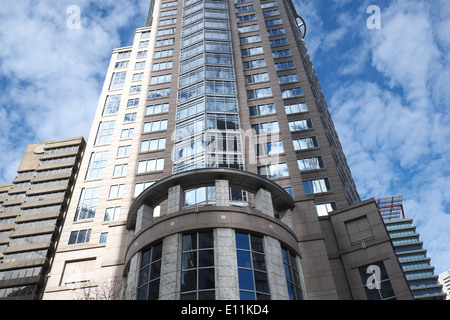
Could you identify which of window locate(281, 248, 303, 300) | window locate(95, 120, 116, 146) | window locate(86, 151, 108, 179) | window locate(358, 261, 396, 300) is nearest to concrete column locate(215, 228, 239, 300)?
window locate(281, 248, 303, 300)

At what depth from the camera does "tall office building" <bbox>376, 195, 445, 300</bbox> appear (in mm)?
99325

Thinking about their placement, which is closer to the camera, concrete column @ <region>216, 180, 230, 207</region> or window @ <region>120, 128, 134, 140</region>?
concrete column @ <region>216, 180, 230, 207</region>

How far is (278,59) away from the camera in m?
53.0

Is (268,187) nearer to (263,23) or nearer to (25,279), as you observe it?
(263,23)

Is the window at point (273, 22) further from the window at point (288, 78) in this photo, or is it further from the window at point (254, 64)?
the window at point (288, 78)

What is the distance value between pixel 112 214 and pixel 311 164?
2300 centimetres

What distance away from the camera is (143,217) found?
27.9 metres

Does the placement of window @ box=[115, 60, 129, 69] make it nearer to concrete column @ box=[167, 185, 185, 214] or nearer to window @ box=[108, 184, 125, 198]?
Answer: window @ box=[108, 184, 125, 198]

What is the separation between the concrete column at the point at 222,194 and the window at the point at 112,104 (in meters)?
29.7

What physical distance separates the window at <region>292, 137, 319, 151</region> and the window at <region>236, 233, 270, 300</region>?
1936cm

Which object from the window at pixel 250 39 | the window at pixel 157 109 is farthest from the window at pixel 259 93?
the window at pixel 250 39

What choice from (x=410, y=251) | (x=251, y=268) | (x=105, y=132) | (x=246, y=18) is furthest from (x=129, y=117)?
(x=410, y=251)

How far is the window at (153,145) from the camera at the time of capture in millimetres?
41781

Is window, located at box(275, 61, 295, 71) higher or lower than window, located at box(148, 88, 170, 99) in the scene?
higher
